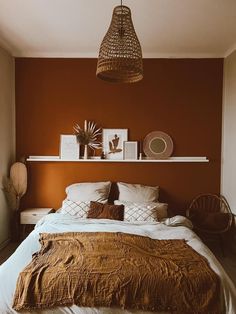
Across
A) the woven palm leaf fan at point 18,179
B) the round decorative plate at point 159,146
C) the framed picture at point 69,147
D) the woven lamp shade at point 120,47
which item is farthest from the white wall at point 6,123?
the woven lamp shade at point 120,47

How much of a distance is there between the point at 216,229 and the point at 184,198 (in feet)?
2.37

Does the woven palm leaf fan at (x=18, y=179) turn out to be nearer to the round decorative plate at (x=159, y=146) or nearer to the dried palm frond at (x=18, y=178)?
the dried palm frond at (x=18, y=178)

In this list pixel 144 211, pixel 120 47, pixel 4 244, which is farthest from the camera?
pixel 4 244

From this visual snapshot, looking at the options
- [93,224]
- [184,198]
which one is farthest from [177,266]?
[184,198]

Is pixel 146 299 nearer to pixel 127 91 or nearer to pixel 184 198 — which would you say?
pixel 184 198

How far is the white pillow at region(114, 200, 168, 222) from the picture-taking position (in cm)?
390

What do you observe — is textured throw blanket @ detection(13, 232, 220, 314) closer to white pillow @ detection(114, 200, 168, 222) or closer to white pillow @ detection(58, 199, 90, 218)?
white pillow @ detection(114, 200, 168, 222)

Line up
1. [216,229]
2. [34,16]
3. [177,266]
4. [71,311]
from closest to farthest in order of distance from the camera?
[71,311] < [177,266] < [34,16] < [216,229]

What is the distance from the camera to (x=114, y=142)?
4738 millimetres

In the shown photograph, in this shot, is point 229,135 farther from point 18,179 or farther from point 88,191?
point 18,179

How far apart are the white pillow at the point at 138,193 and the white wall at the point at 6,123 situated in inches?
63.5

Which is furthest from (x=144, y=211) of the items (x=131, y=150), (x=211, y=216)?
(x=131, y=150)

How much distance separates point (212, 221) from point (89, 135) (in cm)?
204

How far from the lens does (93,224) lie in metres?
3.62
